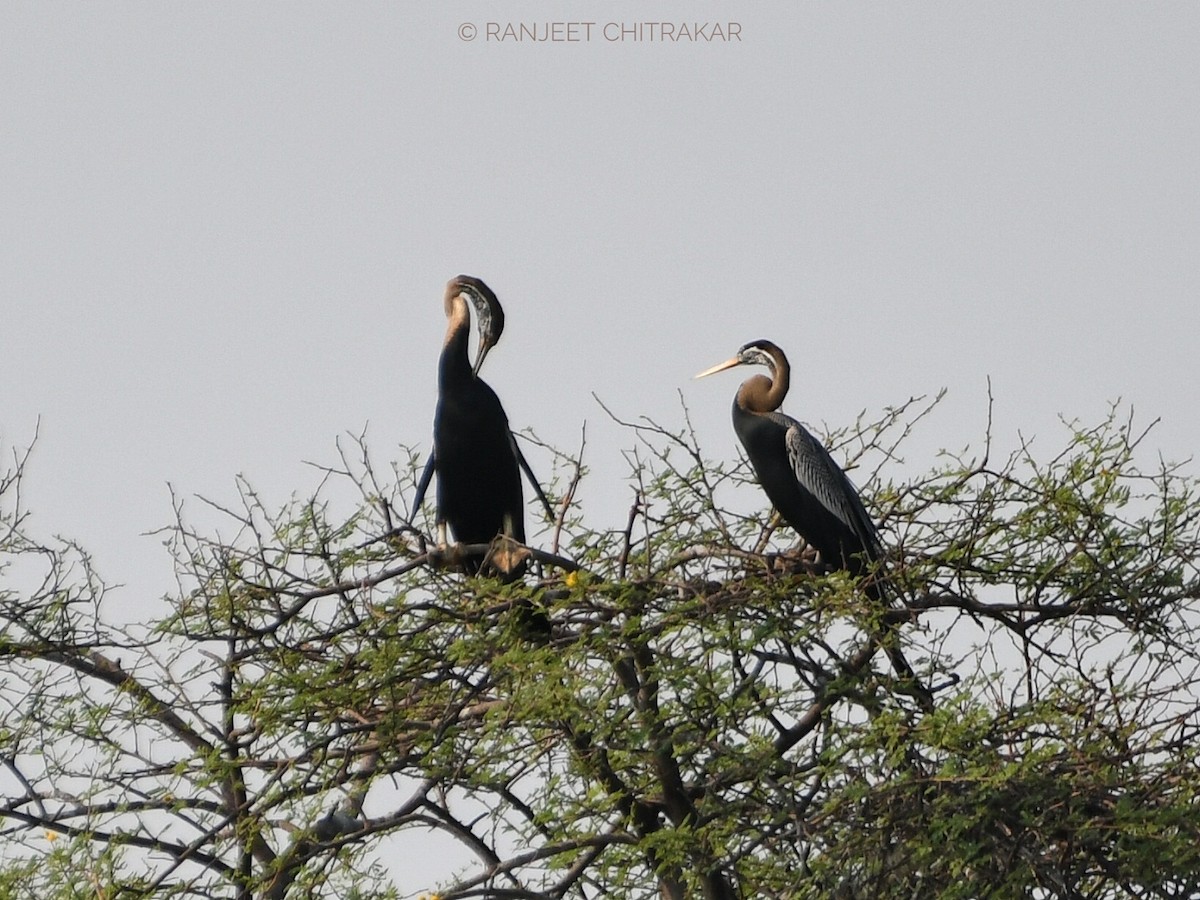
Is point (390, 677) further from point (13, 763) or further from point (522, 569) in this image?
point (13, 763)

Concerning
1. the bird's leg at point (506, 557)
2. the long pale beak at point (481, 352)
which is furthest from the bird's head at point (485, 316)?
the bird's leg at point (506, 557)

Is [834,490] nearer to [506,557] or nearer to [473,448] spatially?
[506,557]

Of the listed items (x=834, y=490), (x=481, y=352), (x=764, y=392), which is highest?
(x=481, y=352)

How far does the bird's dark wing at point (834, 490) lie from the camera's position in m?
6.02

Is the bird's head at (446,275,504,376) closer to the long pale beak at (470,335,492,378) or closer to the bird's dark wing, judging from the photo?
the long pale beak at (470,335,492,378)

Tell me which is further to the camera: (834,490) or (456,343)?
(456,343)

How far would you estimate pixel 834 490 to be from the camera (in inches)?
237

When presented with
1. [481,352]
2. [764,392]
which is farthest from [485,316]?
[764,392]

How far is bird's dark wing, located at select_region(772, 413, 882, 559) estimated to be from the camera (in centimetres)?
602

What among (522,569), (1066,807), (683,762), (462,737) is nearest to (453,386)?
(522,569)

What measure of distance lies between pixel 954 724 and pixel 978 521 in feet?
2.93

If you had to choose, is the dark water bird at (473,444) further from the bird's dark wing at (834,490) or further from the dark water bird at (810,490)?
the bird's dark wing at (834,490)

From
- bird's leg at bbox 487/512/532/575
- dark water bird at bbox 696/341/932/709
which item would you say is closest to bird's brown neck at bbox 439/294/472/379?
bird's leg at bbox 487/512/532/575

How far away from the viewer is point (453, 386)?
643cm
